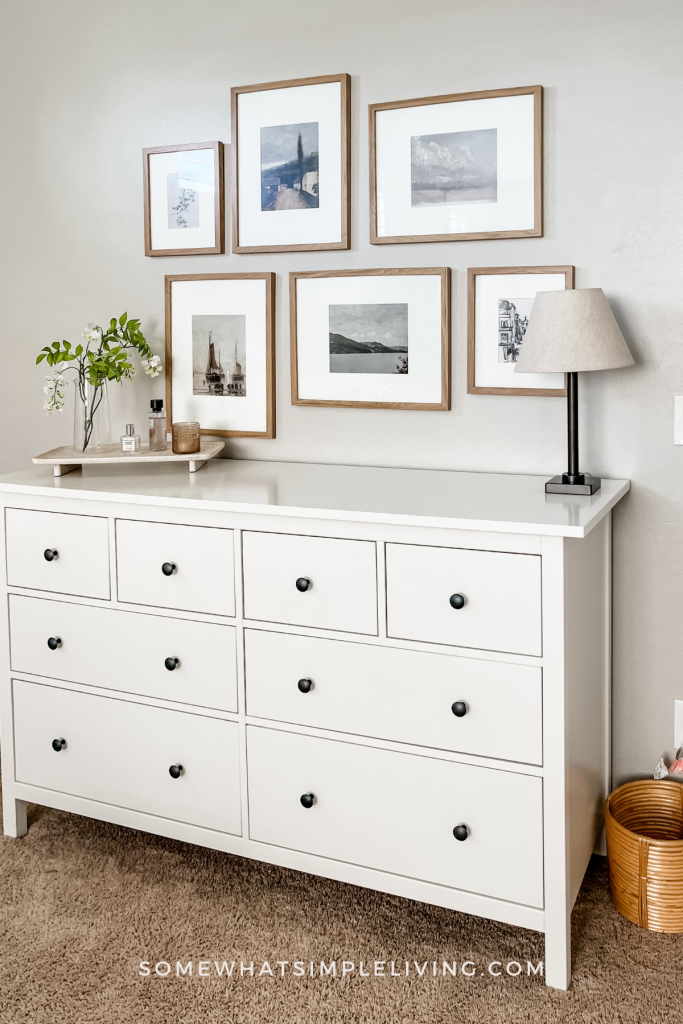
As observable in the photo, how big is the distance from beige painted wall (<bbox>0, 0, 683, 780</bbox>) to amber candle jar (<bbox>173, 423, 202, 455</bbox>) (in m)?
0.25

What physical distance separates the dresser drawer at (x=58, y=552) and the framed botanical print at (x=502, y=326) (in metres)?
0.97

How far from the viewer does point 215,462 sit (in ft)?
8.02

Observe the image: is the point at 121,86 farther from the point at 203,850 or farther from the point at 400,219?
the point at 203,850

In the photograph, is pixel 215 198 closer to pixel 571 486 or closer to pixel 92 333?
pixel 92 333

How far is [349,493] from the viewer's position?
1945mm

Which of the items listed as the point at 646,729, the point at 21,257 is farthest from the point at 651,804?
the point at 21,257

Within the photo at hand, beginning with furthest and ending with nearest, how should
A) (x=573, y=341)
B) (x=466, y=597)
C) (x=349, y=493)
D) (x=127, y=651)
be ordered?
(x=127, y=651) < (x=349, y=493) < (x=573, y=341) < (x=466, y=597)

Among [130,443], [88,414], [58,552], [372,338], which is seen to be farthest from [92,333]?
[372,338]

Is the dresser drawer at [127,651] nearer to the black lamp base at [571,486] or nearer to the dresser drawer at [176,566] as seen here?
the dresser drawer at [176,566]

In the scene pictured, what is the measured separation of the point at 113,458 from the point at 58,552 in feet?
0.88

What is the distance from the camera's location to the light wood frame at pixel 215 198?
2398mm

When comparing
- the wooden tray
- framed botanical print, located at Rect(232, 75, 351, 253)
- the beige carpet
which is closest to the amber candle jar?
the wooden tray

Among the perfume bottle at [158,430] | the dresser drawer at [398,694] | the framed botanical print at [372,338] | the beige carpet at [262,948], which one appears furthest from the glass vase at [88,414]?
the beige carpet at [262,948]

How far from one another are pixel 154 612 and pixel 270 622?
1.01 feet
